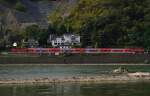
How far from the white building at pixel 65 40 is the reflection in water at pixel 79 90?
48.2 metres

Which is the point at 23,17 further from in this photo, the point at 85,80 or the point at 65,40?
the point at 85,80

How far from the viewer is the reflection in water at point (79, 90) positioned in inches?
1492

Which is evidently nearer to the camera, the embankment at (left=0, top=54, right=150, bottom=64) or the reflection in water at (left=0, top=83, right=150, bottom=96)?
the reflection in water at (left=0, top=83, right=150, bottom=96)

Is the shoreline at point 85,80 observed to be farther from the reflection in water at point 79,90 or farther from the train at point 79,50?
the train at point 79,50

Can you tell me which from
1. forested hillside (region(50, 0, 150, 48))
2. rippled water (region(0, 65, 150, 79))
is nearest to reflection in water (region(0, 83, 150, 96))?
rippled water (region(0, 65, 150, 79))

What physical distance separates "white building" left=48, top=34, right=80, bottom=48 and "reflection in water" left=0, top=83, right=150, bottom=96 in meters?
48.2

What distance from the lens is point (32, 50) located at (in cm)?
8400

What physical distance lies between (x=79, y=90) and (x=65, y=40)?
5363 centimetres

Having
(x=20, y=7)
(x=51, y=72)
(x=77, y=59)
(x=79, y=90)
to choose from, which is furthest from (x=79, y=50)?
(x=79, y=90)

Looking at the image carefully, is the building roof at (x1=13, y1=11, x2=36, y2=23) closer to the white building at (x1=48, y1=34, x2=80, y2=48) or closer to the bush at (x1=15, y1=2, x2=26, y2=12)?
the bush at (x1=15, y1=2, x2=26, y2=12)

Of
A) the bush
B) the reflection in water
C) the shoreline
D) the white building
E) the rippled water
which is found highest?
the bush

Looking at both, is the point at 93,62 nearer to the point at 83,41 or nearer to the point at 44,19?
the point at 83,41

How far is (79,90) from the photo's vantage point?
1567 inches

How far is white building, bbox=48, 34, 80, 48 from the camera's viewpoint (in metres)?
91.9
